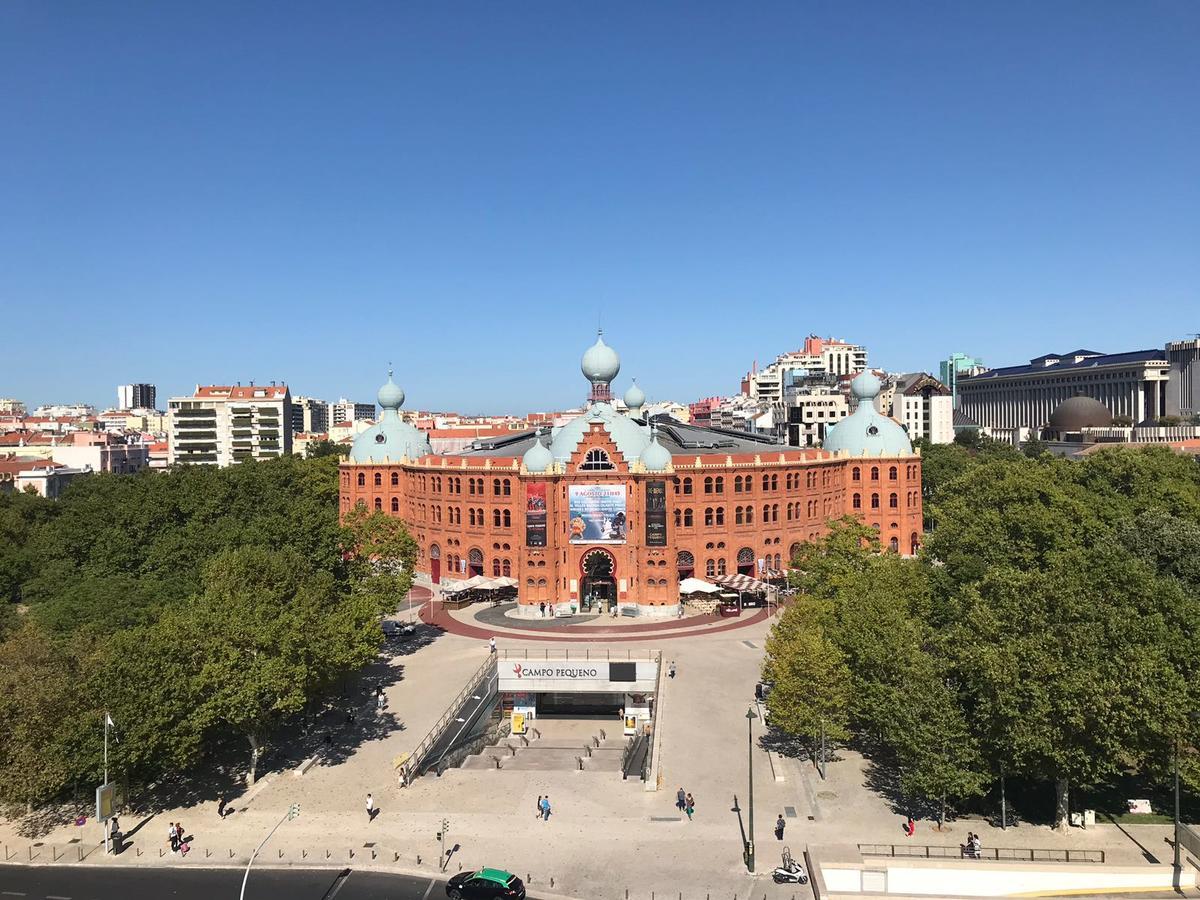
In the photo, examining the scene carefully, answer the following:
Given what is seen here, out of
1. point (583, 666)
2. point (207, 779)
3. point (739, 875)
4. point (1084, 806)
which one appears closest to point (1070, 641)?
point (1084, 806)

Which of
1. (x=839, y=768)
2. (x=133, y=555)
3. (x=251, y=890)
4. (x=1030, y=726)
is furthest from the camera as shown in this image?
(x=133, y=555)

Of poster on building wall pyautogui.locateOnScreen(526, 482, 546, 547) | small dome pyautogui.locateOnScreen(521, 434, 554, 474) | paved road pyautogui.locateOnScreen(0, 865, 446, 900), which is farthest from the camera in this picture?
small dome pyautogui.locateOnScreen(521, 434, 554, 474)

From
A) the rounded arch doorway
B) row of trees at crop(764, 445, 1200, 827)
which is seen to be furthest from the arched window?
row of trees at crop(764, 445, 1200, 827)

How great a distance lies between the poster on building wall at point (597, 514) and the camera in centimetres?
8525

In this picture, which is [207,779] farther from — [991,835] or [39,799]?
[991,835]

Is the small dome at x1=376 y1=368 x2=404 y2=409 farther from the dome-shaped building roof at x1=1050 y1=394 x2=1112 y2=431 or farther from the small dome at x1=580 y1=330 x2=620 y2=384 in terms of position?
the dome-shaped building roof at x1=1050 y1=394 x2=1112 y2=431

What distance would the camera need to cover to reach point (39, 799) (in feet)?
146

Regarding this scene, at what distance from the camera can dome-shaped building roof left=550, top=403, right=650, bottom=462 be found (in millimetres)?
89375

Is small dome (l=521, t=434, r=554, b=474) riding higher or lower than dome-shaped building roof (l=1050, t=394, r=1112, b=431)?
lower

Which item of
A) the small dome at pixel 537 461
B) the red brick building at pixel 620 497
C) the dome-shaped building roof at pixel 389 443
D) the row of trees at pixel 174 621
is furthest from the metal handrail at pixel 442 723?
the dome-shaped building roof at pixel 389 443

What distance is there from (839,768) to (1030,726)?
1222 centimetres

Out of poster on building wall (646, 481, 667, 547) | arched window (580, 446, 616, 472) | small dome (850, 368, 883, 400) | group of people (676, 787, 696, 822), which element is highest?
small dome (850, 368, 883, 400)

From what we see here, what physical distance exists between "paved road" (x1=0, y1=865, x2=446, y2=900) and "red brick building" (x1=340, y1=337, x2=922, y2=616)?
46095 mm

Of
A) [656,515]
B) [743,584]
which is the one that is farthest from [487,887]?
[743,584]
